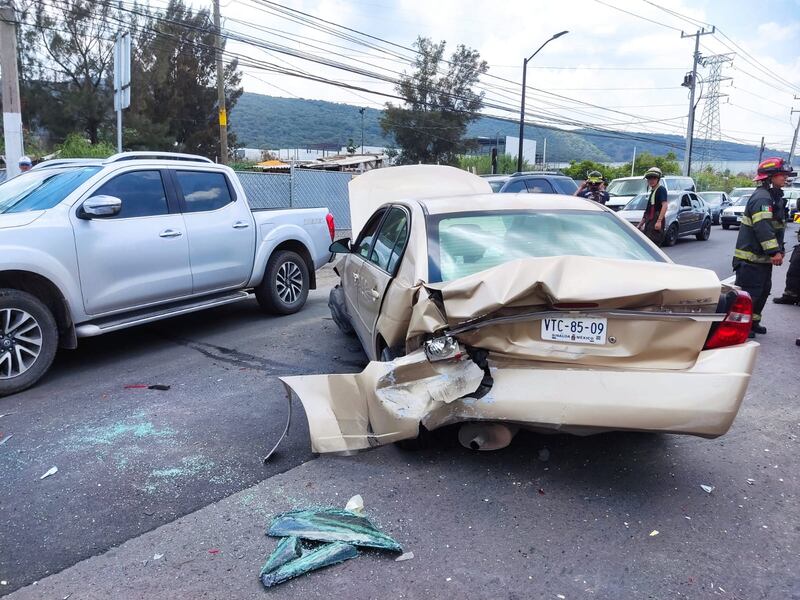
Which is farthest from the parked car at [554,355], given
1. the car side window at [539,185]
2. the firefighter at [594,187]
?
the car side window at [539,185]

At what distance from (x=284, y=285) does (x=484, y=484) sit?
15.8 feet

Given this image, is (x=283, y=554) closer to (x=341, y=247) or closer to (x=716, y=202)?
(x=341, y=247)

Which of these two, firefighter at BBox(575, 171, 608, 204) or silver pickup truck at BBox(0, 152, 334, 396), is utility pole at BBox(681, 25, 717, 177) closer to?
firefighter at BBox(575, 171, 608, 204)

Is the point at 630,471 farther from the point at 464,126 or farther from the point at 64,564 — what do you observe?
the point at 464,126

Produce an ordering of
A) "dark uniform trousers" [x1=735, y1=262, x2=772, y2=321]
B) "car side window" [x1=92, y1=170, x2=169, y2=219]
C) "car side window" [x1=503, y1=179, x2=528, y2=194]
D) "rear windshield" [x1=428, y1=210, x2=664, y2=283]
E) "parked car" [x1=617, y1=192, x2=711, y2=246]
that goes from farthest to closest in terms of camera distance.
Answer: "parked car" [x1=617, y1=192, x2=711, y2=246] < "car side window" [x1=503, y1=179, x2=528, y2=194] < "dark uniform trousers" [x1=735, y1=262, x2=772, y2=321] < "car side window" [x1=92, y1=170, x2=169, y2=219] < "rear windshield" [x1=428, y1=210, x2=664, y2=283]

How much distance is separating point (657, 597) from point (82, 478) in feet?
10.1

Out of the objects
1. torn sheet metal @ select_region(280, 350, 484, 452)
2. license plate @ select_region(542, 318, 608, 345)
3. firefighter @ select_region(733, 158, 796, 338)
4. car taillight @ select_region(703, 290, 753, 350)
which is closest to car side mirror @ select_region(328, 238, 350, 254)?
torn sheet metal @ select_region(280, 350, 484, 452)

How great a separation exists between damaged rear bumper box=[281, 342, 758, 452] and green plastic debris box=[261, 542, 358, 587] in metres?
0.71

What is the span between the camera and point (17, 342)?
486cm

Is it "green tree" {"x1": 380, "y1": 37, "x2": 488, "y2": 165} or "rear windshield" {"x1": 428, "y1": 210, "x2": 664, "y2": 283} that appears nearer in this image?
"rear windshield" {"x1": 428, "y1": 210, "x2": 664, "y2": 283}

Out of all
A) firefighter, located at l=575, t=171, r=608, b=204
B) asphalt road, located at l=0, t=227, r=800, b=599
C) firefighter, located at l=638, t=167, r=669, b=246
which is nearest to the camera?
asphalt road, located at l=0, t=227, r=800, b=599

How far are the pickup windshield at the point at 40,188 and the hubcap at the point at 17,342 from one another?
3.38 ft

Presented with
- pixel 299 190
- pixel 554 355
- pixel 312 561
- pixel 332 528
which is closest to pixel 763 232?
pixel 554 355

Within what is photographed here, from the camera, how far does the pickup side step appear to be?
5.36m
